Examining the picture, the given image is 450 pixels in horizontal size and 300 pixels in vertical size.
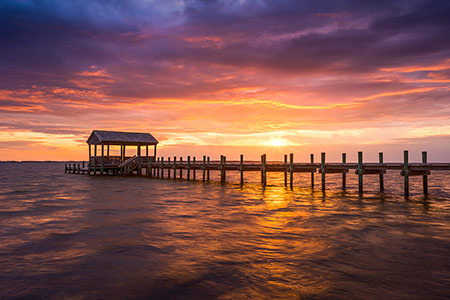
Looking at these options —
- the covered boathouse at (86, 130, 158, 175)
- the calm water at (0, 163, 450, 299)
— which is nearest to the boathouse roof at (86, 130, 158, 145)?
the covered boathouse at (86, 130, 158, 175)

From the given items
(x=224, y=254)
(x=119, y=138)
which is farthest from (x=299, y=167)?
(x=119, y=138)

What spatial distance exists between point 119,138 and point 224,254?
1357 inches

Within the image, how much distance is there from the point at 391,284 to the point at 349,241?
347 cm

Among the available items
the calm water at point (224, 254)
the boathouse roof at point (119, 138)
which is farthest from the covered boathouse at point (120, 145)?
the calm water at point (224, 254)

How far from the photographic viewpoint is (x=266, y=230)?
10914 mm

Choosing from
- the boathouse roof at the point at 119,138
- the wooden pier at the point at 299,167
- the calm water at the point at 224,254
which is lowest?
the calm water at the point at 224,254

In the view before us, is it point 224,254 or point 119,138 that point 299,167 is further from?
point 119,138

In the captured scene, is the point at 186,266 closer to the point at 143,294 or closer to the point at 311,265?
the point at 143,294

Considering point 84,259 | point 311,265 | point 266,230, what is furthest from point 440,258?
point 84,259

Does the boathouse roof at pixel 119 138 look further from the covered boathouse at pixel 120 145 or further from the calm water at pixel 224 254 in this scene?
the calm water at pixel 224 254

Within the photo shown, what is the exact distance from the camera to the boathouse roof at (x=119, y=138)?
1542 inches

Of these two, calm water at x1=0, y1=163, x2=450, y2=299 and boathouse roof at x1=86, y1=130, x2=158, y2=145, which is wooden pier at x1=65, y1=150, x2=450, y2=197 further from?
calm water at x1=0, y1=163, x2=450, y2=299

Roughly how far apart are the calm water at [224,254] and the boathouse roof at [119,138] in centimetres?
2541

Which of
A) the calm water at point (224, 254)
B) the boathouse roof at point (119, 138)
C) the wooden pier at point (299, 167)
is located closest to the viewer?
the calm water at point (224, 254)
